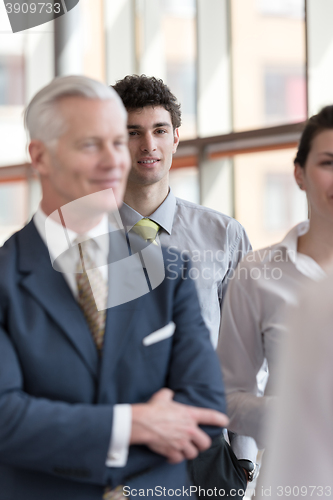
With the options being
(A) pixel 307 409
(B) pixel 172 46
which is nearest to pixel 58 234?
(A) pixel 307 409

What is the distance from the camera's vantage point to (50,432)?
3.49ft

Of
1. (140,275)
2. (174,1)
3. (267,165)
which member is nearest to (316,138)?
(140,275)

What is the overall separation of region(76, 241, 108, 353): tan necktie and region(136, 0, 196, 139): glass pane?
489 centimetres

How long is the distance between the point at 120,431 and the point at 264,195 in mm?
5088

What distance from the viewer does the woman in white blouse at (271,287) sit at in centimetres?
135

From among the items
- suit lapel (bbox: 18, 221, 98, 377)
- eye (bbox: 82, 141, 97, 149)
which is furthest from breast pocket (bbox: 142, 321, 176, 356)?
eye (bbox: 82, 141, 97, 149)

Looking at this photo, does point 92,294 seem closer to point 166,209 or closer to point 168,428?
point 168,428

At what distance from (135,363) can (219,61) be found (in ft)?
17.1

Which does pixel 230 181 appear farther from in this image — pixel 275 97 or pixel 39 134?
pixel 39 134

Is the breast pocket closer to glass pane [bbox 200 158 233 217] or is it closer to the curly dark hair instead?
the curly dark hair

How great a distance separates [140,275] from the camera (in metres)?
1.23

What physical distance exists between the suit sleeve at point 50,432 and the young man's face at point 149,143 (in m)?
0.95

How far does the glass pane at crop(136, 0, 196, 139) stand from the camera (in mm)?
6105

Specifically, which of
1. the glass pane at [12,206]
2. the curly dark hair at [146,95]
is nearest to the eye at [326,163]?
the curly dark hair at [146,95]
